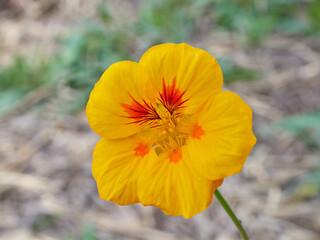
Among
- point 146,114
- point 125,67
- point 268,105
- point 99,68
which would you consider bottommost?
point 268,105

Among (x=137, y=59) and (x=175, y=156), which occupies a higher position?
(x=175, y=156)

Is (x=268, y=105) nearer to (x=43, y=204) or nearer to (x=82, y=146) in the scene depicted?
(x=82, y=146)

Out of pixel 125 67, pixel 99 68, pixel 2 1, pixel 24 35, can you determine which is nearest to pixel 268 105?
pixel 99 68

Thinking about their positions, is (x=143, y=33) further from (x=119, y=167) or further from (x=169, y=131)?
(x=119, y=167)

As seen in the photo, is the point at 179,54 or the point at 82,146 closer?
the point at 179,54

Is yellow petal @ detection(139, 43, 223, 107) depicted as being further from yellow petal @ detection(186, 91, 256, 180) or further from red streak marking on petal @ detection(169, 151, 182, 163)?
red streak marking on petal @ detection(169, 151, 182, 163)

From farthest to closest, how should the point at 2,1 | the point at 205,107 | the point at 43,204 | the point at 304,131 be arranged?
1. the point at 2,1
2. the point at 43,204
3. the point at 304,131
4. the point at 205,107

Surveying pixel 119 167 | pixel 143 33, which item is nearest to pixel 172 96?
pixel 119 167
